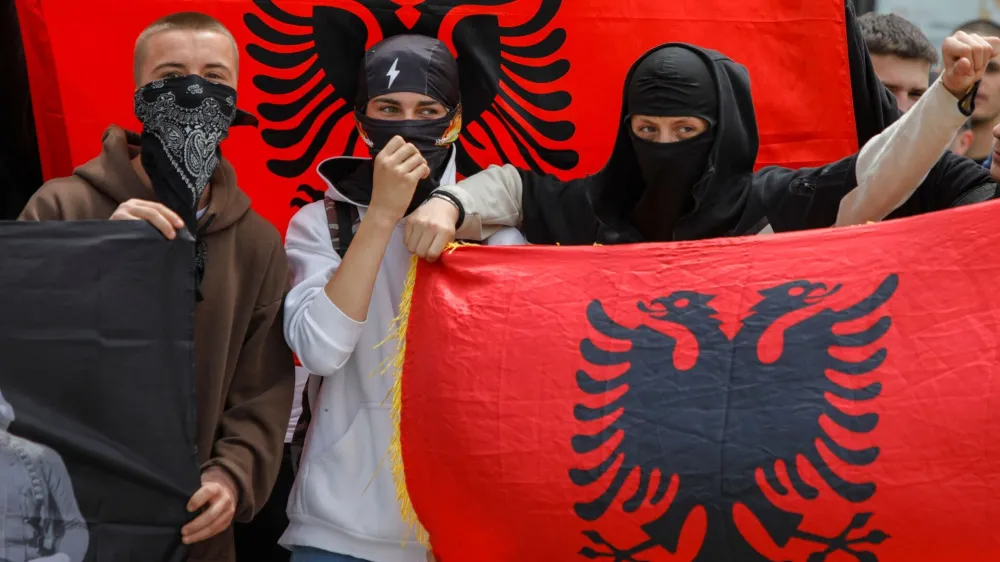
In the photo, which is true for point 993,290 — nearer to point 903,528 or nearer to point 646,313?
point 903,528

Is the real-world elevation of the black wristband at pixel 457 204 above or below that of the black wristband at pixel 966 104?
below

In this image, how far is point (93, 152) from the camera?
3.58 m

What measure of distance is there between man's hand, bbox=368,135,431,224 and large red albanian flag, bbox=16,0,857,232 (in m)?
0.84

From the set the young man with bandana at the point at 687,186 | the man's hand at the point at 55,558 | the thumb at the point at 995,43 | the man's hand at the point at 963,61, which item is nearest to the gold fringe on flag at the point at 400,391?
the young man with bandana at the point at 687,186

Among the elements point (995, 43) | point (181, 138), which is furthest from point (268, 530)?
point (995, 43)

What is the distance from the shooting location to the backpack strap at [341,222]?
9.82ft

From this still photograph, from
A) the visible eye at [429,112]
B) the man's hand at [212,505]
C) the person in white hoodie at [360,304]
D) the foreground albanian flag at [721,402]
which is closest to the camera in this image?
the foreground albanian flag at [721,402]

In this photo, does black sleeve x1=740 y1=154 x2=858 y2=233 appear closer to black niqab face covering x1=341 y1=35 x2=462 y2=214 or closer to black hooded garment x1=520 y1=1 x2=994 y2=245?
black hooded garment x1=520 y1=1 x2=994 y2=245

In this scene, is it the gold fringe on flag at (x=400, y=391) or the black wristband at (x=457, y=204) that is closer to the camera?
the gold fringe on flag at (x=400, y=391)

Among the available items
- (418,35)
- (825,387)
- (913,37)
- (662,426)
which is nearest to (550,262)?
(662,426)

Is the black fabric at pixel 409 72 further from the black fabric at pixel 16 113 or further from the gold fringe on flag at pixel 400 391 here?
the black fabric at pixel 16 113

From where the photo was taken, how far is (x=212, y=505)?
2.59 meters

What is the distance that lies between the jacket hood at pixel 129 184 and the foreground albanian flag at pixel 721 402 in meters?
0.49

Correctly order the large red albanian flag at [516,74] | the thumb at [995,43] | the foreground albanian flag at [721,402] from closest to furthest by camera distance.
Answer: the foreground albanian flag at [721,402], the thumb at [995,43], the large red albanian flag at [516,74]
